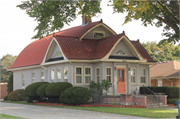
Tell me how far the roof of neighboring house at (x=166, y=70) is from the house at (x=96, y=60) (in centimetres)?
519

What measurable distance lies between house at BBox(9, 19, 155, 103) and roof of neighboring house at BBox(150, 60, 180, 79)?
5.19 metres

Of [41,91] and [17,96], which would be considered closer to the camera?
[41,91]

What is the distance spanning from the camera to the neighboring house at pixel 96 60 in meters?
23.4

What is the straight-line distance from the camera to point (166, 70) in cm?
3294

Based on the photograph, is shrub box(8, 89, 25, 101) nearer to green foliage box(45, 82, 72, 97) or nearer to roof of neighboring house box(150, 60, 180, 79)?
green foliage box(45, 82, 72, 97)

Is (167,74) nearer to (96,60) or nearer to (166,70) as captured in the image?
(166,70)

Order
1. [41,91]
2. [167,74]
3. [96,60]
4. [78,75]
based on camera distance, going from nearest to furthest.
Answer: [41,91] → [96,60] → [78,75] → [167,74]

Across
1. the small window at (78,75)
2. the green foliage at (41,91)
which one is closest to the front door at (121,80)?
the small window at (78,75)

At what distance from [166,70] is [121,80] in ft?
35.7

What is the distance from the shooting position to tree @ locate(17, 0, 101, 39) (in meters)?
18.5

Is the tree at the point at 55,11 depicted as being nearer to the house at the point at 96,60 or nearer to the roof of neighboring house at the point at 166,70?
the house at the point at 96,60

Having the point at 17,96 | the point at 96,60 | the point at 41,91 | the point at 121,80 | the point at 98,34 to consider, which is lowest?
the point at 17,96

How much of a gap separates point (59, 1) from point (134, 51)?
372 inches

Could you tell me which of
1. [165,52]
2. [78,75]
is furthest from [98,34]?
[165,52]
